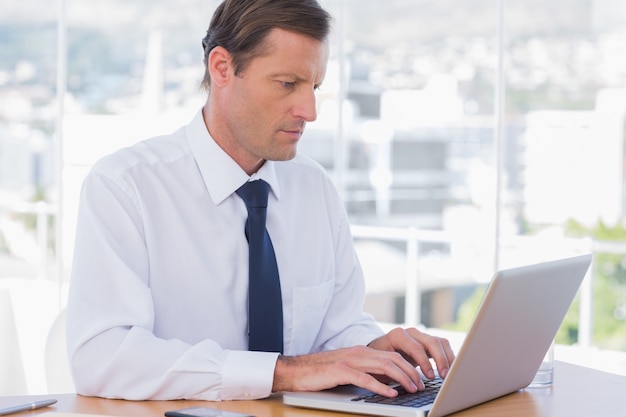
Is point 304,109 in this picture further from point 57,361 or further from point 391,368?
point 57,361

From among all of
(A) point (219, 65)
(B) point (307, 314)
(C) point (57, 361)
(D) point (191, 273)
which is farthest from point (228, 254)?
(C) point (57, 361)

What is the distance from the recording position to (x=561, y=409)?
58.1 inches

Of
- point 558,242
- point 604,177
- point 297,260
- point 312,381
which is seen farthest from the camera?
point 604,177

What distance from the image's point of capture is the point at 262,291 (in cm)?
172

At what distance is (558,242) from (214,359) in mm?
3744

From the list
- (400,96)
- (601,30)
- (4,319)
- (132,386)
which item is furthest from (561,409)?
(400,96)

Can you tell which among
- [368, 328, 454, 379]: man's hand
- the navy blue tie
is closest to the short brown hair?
the navy blue tie

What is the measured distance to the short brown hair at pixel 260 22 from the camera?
1.73 meters

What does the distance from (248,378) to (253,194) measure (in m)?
0.41

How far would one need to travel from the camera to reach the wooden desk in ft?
4.58

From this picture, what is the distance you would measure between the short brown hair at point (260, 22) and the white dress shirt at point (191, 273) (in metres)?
0.15

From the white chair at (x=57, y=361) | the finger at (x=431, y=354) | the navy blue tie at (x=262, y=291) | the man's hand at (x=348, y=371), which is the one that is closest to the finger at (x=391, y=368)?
the man's hand at (x=348, y=371)

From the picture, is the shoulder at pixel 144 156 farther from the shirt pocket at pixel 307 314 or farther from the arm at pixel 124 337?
the shirt pocket at pixel 307 314

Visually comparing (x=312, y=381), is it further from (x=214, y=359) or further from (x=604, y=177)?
(x=604, y=177)
